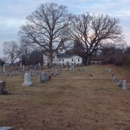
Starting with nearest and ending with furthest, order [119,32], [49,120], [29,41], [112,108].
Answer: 1. [49,120]
2. [112,108]
3. [29,41]
4. [119,32]

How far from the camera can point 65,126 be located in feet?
20.6

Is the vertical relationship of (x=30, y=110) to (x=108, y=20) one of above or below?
below

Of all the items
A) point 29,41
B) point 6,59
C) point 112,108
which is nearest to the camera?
point 112,108

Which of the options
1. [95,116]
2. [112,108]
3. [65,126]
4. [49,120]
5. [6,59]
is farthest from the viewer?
[6,59]

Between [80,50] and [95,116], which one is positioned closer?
[95,116]

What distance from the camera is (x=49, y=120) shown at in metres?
6.70

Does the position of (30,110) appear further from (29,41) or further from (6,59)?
(6,59)

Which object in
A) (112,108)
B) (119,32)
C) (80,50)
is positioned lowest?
(112,108)

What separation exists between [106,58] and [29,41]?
17.9 meters

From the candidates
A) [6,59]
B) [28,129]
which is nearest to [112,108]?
[28,129]

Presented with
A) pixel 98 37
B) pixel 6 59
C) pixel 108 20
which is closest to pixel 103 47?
pixel 98 37

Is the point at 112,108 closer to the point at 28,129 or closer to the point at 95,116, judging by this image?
the point at 95,116

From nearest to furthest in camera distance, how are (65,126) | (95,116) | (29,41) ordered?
1. (65,126)
2. (95,116)
3. (29,41)

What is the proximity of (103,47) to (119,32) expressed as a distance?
5063 mm
